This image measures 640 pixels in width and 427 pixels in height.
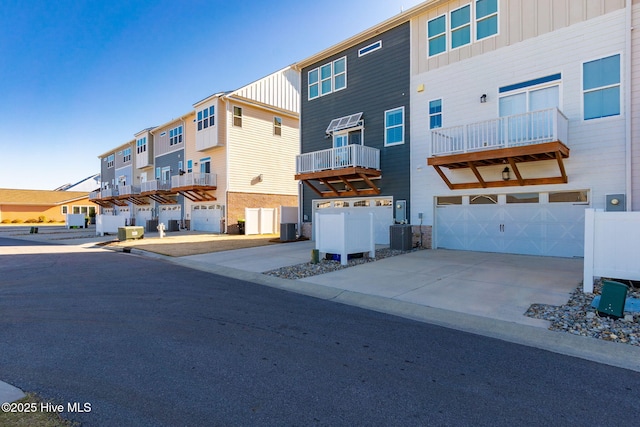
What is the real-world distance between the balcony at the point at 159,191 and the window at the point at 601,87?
89.5 ft

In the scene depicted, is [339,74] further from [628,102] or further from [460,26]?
[628,102]

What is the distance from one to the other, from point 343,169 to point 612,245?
9.80 metres

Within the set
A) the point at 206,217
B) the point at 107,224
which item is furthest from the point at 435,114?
the point at 107,224

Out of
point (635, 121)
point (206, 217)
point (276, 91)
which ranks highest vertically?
point (276, 91)

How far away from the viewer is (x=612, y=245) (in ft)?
21.0

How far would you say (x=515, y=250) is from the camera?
12.0m

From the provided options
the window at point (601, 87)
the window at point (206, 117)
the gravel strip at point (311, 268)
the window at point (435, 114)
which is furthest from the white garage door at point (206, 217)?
the window at point (601, 87)

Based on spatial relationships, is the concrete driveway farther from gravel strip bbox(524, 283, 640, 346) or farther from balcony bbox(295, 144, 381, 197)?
balcony bbox(295, 144, 381, 197)

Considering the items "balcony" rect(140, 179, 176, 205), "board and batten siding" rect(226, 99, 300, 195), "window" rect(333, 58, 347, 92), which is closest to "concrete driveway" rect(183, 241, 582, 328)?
"window" rect(333, 58, 347, 92)

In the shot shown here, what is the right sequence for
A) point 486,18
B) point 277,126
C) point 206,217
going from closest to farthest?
point 486,18, point 206,217, point 277,126

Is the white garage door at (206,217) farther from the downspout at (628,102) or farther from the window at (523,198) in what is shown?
the downspout at (628,102)

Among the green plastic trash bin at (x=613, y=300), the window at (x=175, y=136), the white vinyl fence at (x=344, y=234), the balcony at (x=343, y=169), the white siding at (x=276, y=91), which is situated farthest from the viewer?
the window at (x=175, y=136)

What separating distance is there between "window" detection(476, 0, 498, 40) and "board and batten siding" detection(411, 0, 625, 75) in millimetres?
157

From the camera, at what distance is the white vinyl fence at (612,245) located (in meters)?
6.21
